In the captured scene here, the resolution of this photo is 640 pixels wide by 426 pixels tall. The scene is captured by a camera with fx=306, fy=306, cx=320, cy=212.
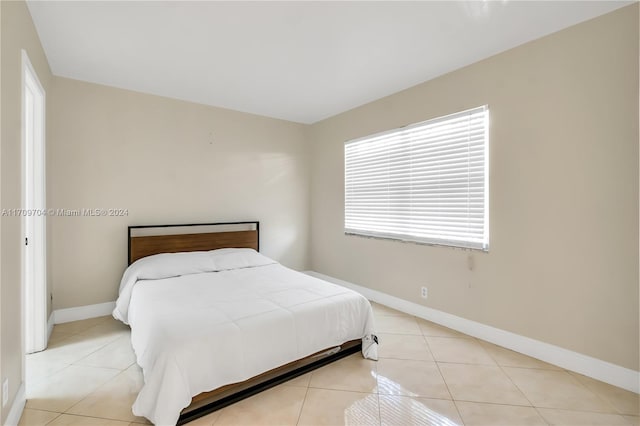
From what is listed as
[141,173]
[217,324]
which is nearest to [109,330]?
[141,173]

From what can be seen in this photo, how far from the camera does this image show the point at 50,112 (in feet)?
9.96

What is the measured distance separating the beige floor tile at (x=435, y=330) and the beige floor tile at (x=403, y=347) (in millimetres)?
161

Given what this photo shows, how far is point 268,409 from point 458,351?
167cm

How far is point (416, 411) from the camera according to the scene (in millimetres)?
1864

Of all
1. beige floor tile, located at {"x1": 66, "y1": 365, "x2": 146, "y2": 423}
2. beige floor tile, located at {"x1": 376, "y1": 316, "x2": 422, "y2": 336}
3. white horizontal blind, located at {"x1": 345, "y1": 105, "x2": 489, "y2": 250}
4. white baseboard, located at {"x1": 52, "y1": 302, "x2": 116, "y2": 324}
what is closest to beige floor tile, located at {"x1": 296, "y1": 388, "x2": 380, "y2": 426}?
beige floor tile, located at {"x1": 66, "y1": 365, "x2": 146, "y2": 423}

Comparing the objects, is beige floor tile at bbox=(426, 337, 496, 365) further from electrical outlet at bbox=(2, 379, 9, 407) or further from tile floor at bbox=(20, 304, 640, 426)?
electrical outlet at bbox=(2, 379, 9, 407)

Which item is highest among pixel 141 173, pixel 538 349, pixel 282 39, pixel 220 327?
pixel 282 39

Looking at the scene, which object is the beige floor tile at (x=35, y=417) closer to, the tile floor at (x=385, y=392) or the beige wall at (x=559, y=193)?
the tile floor at (x=385, y=392)

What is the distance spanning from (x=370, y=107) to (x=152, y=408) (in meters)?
3.66

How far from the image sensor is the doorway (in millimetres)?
2494

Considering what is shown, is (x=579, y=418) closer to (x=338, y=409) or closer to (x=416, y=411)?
(x=416, y=411)

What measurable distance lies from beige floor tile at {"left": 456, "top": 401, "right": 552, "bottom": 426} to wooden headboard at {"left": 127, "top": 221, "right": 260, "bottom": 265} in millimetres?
3108

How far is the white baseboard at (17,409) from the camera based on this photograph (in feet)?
5.36

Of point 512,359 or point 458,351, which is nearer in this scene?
point 512,359
